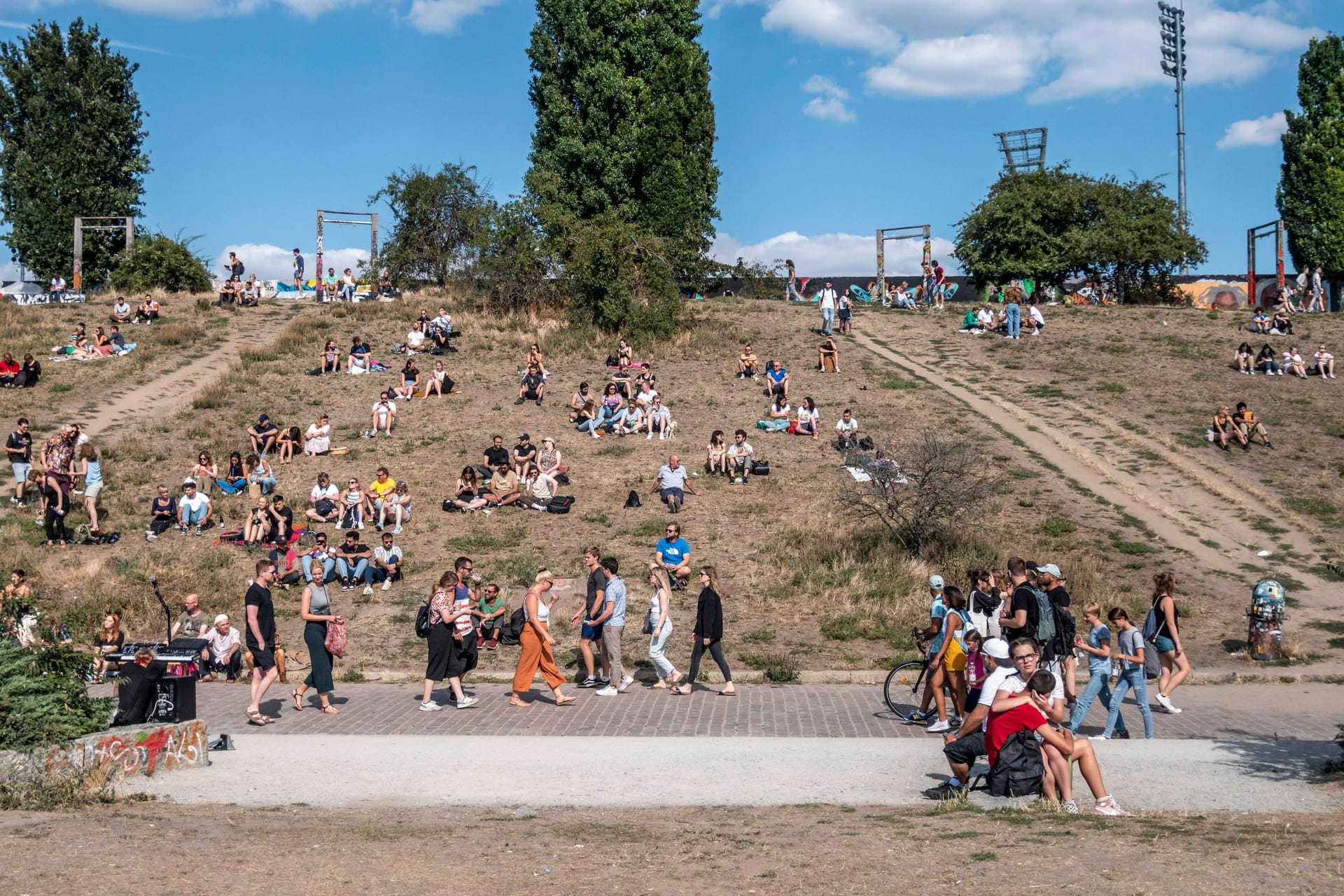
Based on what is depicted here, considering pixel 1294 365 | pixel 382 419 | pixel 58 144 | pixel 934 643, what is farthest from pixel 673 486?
pixel 58 144

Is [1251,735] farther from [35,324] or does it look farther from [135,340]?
[35,324]

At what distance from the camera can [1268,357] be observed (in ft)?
107

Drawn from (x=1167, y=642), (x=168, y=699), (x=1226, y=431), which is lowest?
(x=1167, y=642)

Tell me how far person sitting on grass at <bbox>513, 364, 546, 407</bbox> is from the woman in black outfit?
57.1ft

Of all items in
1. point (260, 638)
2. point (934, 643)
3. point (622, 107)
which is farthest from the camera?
point (622, 107)

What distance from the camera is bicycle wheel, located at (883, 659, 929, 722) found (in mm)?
11688

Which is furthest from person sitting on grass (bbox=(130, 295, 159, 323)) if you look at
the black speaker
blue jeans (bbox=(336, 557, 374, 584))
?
the black speaker

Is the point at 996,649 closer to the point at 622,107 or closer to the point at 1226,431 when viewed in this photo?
the point at 1226,431

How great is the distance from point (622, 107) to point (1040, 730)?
137 ft

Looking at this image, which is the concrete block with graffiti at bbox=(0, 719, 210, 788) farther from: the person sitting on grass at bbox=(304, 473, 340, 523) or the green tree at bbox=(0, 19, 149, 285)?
the green tree at bbox=(0, 19, 149, 285)

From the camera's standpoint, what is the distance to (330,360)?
33344 millimetres

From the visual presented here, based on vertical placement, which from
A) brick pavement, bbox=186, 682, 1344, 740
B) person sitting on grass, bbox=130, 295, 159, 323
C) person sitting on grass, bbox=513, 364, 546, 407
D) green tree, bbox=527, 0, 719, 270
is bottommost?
brick pavement, bbox=186, 682, 1344, 740

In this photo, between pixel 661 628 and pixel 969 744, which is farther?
pixel 661 628

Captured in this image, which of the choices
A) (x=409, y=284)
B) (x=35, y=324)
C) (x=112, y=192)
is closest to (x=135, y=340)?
(x=35, y=324)
